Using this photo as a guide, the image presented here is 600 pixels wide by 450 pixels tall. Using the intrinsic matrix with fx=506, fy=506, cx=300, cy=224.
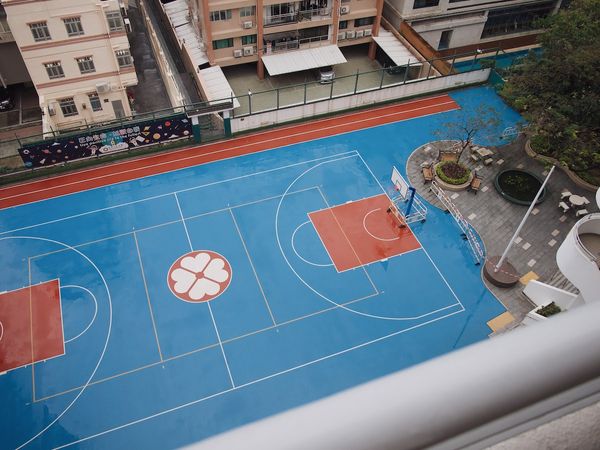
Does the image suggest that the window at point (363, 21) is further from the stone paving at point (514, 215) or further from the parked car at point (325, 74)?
the stone paving at point (514, 215)

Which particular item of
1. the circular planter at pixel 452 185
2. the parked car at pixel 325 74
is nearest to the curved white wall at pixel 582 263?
the circular planter at pixel 452 185

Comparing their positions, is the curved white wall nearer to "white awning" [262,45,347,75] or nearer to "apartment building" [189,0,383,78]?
"white awning" [262,45,347,75]

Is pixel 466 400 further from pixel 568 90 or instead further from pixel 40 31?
pixel 40 31

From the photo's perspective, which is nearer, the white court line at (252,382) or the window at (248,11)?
the white court line at (252,382)

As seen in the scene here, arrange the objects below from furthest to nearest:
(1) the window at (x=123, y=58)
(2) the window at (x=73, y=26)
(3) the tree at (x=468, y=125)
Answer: (3) the tree at (x=468, y=125), (1) the window at (x=123, y=58), (2) the window at (x=73, y=26)

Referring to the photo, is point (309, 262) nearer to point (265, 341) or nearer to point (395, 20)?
point (265, 341)

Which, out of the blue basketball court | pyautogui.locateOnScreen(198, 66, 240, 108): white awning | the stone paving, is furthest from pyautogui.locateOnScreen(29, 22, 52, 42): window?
the stone paving
